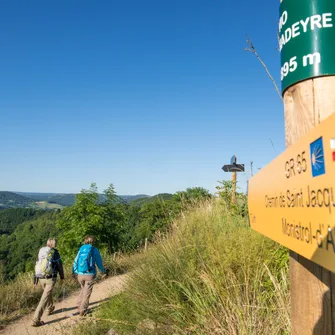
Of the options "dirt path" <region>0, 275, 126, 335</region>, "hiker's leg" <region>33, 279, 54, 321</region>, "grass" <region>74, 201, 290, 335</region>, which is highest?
"grass" <region>74, 201, 290, 335</region>

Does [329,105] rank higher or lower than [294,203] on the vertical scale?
higher

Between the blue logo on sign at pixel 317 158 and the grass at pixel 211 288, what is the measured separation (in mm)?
1651

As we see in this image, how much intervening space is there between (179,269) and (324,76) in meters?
3.14

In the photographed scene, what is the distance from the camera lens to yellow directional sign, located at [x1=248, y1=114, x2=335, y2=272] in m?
0.78

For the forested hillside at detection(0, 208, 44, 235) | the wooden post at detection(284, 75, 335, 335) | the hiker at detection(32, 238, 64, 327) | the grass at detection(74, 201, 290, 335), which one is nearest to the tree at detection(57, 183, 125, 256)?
the hiker at detection(32, 238, 64, 327)

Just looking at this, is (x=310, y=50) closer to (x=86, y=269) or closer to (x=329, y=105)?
(x=329, y=105)

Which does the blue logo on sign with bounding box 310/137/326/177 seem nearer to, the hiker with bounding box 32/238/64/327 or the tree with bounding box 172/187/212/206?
the tree with bounding box 172/187/212/206

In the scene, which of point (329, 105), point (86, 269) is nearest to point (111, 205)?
point (86, 269)

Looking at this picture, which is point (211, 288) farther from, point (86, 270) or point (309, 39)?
point (86, 270)

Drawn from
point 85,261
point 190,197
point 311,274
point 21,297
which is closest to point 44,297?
point 85,261

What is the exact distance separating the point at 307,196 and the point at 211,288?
235 cm

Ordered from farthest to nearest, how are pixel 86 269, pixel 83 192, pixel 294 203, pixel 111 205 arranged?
pixel 111 205 < pixel 83 192 < pixel 86 269 < pixel 294 203

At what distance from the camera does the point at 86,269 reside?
6.63 meters

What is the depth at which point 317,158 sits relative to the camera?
0.84m
